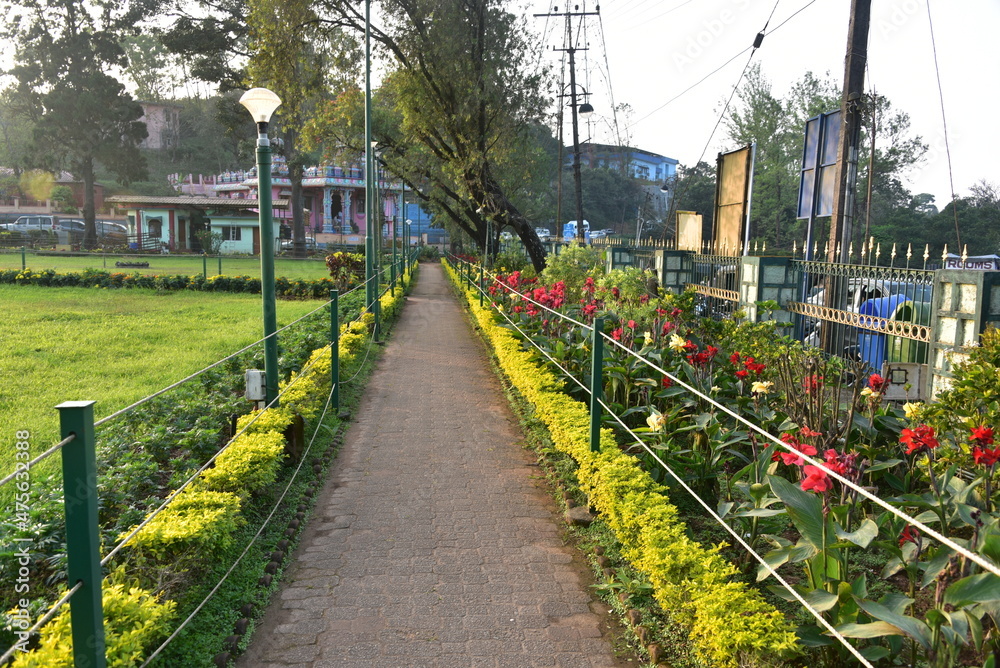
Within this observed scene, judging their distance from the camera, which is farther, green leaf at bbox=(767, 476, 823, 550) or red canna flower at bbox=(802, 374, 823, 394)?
red canna flower at bbox=(802, 374, 823, 394)

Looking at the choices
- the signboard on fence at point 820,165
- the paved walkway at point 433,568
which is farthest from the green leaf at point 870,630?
the signboard on fence at point 820,165

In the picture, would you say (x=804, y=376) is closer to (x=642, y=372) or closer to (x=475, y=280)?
(x=642, y=372)

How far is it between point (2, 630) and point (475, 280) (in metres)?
17.9

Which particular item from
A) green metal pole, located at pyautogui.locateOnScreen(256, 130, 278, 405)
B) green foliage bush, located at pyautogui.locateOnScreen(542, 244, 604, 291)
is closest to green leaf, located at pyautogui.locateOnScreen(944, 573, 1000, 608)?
green metal pole, located at pyautogui.locateOnScreen(256, 130, 278, 405)

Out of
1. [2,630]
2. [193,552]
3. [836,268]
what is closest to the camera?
[2,630]

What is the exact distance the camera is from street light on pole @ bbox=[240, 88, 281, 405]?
5781 millimetres

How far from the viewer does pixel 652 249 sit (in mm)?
13531

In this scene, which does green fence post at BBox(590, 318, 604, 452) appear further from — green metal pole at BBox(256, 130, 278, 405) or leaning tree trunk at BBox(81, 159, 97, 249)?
leaning tree trunk at BBox(81, 159, 97, 249)

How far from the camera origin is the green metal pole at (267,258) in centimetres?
579

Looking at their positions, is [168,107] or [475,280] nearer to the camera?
[475,280]

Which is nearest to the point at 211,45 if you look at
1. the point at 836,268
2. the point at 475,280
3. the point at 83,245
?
the point at 83,245

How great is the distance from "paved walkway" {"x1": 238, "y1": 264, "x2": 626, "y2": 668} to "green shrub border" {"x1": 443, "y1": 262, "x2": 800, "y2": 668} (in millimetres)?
380

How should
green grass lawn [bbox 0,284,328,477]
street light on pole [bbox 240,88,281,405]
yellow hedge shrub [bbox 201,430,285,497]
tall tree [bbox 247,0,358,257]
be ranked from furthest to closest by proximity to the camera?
tall tree [bbox 247,0,358,257] → green grass lawn [bbox 0,284,328,477] → street light on pole [bbox 240,88,281,405] → yellow hedge shrub [bbox 201,430,285,497]

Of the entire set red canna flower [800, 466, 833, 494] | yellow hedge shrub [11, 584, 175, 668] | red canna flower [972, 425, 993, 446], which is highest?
red canna flower [972, 425, 993, 446]
